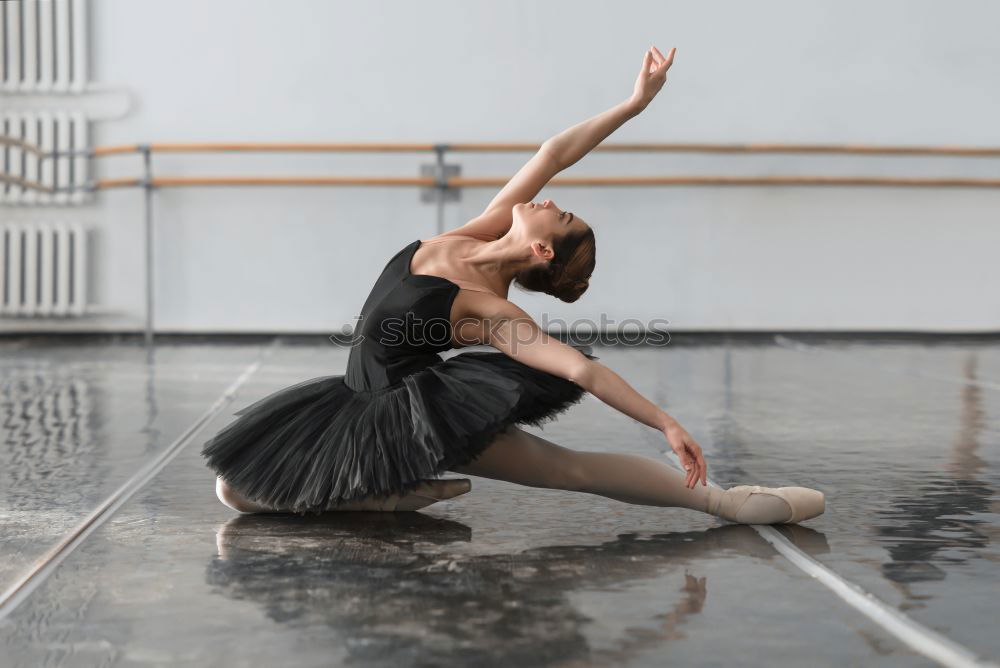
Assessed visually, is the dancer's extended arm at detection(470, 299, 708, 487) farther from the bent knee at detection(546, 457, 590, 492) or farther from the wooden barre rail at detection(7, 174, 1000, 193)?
the wooden barre rail at detection(7, 174, 1000, 193)

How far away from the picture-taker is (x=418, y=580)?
140 cm

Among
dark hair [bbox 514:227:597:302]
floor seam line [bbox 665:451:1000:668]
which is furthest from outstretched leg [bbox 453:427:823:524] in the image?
dark hair [bbox 514:227:597:302]

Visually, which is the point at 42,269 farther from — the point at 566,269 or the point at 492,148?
the point at 566,269

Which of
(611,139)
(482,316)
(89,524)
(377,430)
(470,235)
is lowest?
(89,524)

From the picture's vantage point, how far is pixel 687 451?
5.13ft

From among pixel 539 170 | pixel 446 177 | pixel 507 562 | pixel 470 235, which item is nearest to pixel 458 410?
pixel 507 562

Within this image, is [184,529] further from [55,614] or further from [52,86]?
[52,86]

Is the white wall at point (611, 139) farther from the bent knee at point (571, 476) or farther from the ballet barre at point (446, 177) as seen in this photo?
the bent knee at point (571, 476)

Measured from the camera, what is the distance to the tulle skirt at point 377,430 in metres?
1.62

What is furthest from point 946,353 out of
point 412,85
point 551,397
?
point 551,397

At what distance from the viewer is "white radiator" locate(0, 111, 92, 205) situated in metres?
5.39

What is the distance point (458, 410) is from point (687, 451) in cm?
31

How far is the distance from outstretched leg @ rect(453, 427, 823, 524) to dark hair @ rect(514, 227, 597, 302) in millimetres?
221

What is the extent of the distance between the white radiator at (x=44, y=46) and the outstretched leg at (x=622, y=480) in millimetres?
4327
